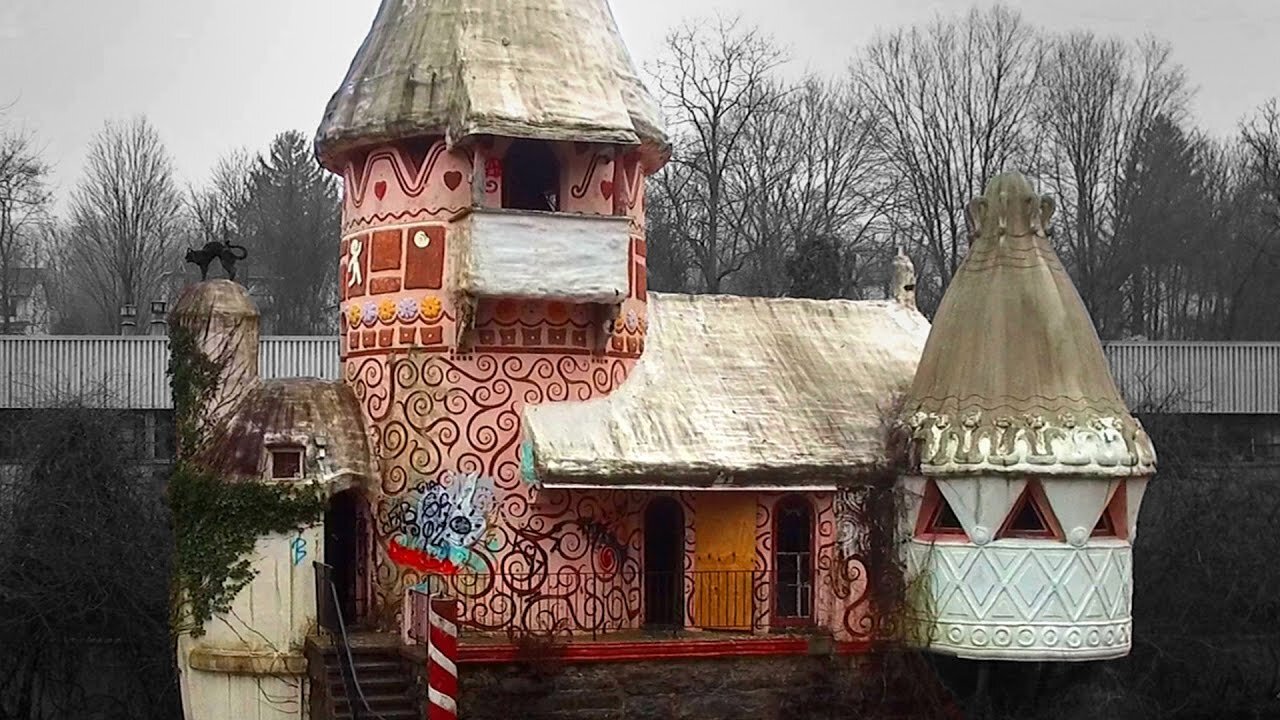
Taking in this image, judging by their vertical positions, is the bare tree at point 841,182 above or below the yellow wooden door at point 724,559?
above

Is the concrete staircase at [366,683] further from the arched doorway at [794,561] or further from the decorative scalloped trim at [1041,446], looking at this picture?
the decorative scalloped trim at [1041,446]

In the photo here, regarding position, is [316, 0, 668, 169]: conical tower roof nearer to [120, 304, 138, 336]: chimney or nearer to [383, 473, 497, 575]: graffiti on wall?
[383, 473, 497, 575]: graffiti on wall

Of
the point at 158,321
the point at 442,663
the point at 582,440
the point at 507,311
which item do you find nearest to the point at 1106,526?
the point at 582,440

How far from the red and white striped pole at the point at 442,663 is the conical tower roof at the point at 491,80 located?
568 cm

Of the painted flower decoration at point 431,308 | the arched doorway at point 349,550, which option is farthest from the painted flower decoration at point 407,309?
the arched doorway at point 349,550

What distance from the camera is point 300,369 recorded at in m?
36.1

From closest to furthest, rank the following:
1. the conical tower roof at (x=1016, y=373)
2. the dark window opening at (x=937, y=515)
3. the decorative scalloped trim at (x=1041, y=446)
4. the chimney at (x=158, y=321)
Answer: the decorative scalloped trim at (x=1041, y=446) → the conical tower roof at (x=1016, y=373) → the dark window opening at (x=937, y=515) → the chimney at (x=158, y=321)

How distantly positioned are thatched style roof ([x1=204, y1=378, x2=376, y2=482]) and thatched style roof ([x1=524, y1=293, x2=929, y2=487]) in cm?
209

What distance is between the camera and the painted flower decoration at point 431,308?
18.4 metres

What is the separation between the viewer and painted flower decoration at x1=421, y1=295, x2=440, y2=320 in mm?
18406

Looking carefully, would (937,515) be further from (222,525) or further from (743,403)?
(222,525)

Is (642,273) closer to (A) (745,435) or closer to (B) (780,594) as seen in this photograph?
(A) (745,435)

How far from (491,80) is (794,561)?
21.5ft

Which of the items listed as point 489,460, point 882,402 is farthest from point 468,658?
point 882,402
